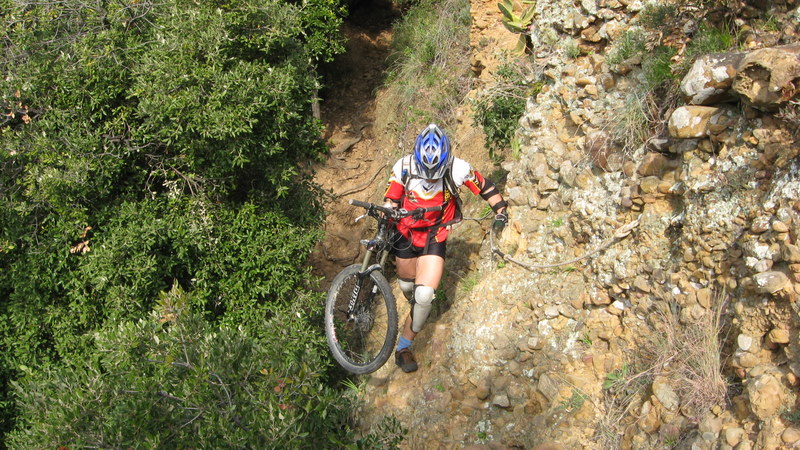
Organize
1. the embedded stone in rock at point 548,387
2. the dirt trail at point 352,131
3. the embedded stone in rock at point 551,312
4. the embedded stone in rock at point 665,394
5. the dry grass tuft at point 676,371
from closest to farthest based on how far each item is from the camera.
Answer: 1. the dry grass tuft at point 676,371
2. the embedded stone in rock at point 665,394
3. the embedded stone in rock at point 548,387
4. the embedded stone in rock at point 551,312
5. the dirt trail at point 352,131

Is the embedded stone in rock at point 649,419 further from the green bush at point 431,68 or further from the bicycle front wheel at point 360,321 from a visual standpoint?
the green bush at point 431,68

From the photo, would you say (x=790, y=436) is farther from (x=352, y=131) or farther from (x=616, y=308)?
(x=352, y=131)

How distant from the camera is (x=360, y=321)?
6.62m

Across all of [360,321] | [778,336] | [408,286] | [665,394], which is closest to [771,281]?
[778,336]

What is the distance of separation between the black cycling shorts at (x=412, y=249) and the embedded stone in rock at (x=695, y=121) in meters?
2.20

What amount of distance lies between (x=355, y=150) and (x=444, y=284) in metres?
6.09

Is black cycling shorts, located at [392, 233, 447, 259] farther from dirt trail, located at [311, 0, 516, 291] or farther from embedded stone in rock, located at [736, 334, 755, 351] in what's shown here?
embedded stone in rock, located at [736, 334, 755, 351]

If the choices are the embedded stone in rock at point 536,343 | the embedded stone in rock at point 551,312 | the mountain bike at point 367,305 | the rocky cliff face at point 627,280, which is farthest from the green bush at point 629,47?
the embedded stone in rock at point 536,343

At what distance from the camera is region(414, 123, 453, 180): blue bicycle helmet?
5.76 m

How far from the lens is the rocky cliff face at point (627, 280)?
4098 millimetres

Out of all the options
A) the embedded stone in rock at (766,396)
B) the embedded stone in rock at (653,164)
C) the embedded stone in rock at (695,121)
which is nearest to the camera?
the embedded stone in rock at (766,396)

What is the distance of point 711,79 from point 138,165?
5.80 metres

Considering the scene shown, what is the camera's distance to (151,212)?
23.6 feet

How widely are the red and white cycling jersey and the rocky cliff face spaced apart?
803 millimetres
